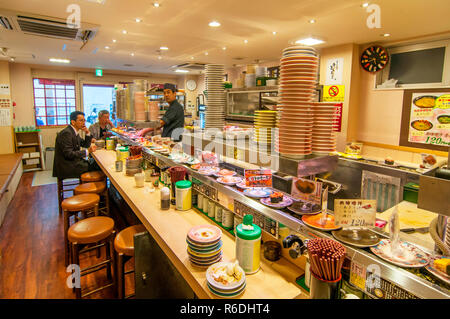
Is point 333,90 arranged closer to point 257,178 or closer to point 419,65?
point 419,65

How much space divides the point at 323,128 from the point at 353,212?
0.42 meters

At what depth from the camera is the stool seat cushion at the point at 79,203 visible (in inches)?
120

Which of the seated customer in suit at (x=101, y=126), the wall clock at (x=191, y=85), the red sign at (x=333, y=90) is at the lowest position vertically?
the seated customer in suit at (x=101, y=126)

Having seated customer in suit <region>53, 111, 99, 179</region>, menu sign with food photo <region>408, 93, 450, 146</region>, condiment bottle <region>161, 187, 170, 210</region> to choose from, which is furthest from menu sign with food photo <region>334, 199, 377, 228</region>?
menu sign with food photo <region>408, 93, 450, 146</region>

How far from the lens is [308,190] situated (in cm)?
153

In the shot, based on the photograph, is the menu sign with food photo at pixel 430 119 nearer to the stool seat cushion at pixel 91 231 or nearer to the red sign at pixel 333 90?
the red sign at pixel 333 90

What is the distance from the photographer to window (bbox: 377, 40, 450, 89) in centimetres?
484

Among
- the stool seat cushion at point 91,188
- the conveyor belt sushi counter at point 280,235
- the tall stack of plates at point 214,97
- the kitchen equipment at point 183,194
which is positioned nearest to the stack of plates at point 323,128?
the conveyor belt sushi counter at point 280,235

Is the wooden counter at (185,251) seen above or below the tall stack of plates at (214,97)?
below

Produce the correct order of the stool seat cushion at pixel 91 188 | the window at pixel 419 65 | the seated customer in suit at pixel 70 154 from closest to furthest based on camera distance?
the stool seat cushion at pixel 91 188, the seated customer in suit at pixel 70 154, the window at pixel 419 65

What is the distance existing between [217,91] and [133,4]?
187 cm

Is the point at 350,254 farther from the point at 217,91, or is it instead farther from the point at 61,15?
the point at 61,15

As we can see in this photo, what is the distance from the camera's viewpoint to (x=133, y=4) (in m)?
3.43

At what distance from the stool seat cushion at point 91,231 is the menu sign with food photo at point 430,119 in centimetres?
552
